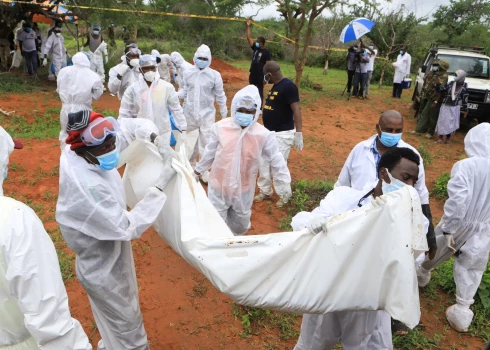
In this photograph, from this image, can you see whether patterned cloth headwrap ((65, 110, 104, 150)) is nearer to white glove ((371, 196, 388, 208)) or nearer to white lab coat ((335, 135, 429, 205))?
white glove ((371, 196, 388, 208))

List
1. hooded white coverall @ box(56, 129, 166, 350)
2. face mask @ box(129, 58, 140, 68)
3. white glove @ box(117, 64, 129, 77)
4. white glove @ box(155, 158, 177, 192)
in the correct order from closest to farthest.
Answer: hooded white coverall @ box(56, 129, 166, 350), white glove @ box(155, 158, 177, 192), face mask @ box(129, 58, 140, 68), white glove @ box(117, 64, 129, 77)

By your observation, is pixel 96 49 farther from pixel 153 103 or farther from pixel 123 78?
pixel 153 103

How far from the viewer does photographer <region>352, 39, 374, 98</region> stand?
13500 millimetres

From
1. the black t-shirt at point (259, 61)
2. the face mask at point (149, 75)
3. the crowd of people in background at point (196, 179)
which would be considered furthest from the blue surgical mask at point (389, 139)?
the black t-shirt at point (259, 61)

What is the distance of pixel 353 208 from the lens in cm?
262

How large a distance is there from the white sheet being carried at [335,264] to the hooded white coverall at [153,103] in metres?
3.68

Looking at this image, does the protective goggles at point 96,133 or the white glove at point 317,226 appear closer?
the white glove at point 317,226

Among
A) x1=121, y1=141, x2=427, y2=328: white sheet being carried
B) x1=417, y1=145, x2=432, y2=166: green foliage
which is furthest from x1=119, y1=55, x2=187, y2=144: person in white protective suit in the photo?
x1=417, y1=145, x2=432, y2=166: green foliage

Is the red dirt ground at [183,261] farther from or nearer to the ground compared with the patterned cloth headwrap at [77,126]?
nearer to the ground

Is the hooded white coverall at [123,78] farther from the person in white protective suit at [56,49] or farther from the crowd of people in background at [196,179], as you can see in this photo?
the person in white protective suit at [56,49]

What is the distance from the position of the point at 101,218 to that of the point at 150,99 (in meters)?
3.59

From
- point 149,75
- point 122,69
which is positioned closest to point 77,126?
point 149,75

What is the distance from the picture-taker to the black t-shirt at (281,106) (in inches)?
216

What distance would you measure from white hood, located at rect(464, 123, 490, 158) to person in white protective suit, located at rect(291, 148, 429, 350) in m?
1.30
